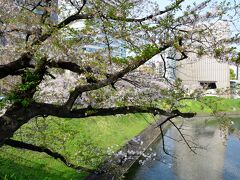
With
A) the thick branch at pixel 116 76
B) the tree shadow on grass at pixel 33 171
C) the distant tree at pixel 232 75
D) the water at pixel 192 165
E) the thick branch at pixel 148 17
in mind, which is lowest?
the water at pixel 192 165

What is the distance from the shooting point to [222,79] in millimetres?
67375

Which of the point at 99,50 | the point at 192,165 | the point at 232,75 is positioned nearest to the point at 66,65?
the point at 99,50

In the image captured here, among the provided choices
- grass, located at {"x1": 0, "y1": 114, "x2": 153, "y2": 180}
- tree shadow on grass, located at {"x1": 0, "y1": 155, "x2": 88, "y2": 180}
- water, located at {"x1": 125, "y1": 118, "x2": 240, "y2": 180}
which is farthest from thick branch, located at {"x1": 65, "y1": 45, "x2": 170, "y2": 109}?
water, located at {"x1": 125, "y1": 118, "x2": 240, "y2": 180}

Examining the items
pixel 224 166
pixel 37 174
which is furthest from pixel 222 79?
pixel 37 174

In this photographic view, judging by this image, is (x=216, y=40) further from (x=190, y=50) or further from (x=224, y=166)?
(x=224, y=166)

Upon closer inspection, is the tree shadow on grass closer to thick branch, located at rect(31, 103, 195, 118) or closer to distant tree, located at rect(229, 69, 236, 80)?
thick branch, located at rect(31, 103, 195, 118)

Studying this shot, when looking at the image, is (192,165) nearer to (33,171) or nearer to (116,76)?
(33,171)

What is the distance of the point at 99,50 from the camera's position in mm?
7457

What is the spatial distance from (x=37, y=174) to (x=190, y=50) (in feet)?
22.4

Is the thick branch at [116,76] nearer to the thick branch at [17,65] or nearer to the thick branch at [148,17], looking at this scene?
the thick branch at [148,17]

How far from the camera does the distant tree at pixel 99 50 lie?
6305 mm

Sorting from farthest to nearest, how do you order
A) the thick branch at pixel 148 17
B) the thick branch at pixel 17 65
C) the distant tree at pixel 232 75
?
1. the distant tree at pixel 232 75
2. the thick branch at pixel 17 65
3. the thick branch at pixel 148 17

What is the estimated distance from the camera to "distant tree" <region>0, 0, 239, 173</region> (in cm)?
630

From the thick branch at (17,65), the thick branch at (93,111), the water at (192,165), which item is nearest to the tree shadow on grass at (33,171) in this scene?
the water at (192,165)
